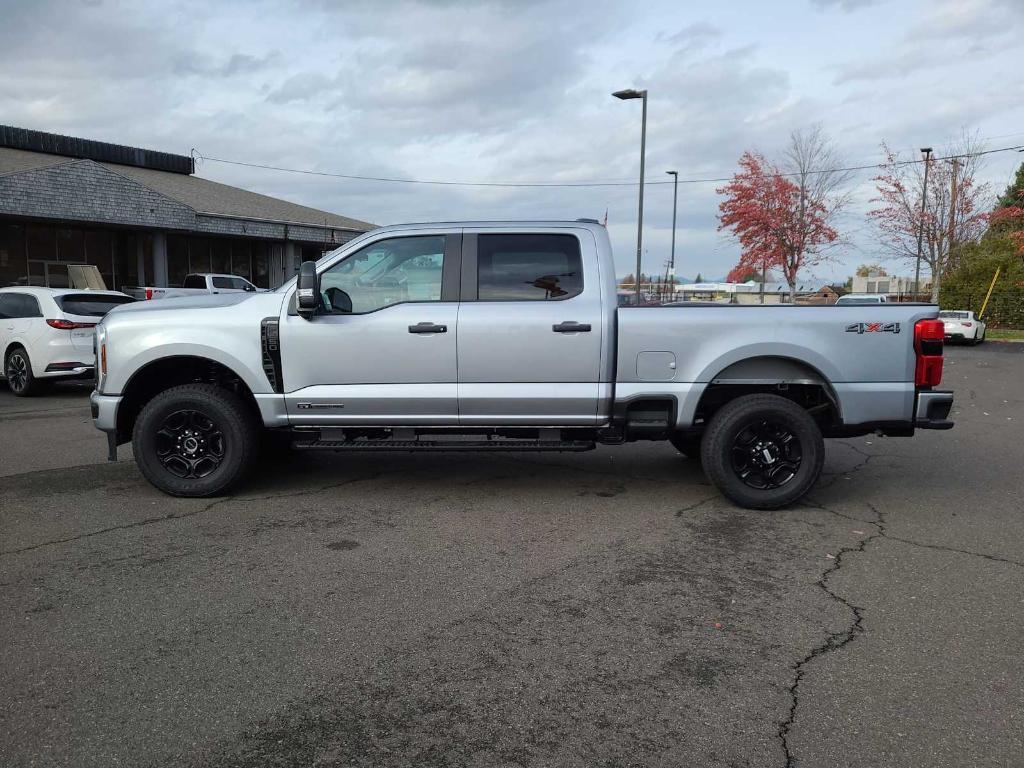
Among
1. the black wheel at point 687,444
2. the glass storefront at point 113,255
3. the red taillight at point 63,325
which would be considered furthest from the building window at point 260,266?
the black wheel at point 687,444

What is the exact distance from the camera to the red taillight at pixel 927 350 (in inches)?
218

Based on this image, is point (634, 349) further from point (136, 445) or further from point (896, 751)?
point (136, 445)

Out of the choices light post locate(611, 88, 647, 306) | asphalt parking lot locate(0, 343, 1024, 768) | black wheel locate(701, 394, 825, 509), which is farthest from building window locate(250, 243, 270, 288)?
black wheel locate(701, 394, 825, 509)

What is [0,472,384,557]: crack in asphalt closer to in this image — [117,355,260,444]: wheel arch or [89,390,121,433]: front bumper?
[117,355,260,444]: wheel arch

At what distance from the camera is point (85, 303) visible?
38.3 ft

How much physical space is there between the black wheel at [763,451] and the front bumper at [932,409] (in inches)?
28.3

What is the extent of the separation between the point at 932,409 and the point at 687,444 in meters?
2.12

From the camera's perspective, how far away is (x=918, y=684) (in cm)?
324

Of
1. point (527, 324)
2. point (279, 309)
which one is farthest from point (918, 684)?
point (279, 309)

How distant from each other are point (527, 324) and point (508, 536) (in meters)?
1.53

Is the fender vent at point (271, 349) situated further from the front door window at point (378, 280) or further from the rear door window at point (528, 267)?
the rear door window at point (528, 267)

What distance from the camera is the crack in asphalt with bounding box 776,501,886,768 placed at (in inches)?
113

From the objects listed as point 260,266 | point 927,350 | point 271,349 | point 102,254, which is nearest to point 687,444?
point 927,350

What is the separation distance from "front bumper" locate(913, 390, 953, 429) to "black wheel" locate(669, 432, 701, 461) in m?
1.75
